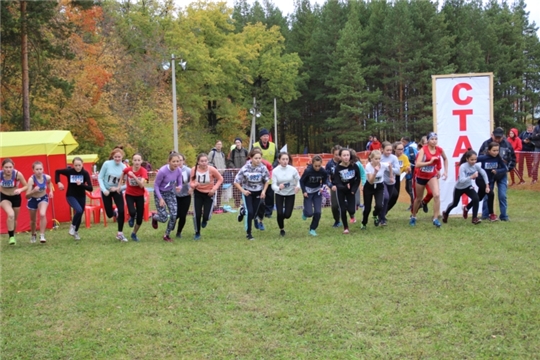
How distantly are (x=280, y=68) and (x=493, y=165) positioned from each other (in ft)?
145

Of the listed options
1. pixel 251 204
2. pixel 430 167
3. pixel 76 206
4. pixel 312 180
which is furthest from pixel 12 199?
pixel 430 167

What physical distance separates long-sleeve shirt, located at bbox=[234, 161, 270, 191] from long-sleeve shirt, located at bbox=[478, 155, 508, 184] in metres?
4.61

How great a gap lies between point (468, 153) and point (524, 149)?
32.1 ft

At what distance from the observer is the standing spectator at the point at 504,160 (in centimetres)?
1199

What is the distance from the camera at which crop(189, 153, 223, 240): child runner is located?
36.4 ft

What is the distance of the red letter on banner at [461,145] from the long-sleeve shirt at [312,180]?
11.7 feet

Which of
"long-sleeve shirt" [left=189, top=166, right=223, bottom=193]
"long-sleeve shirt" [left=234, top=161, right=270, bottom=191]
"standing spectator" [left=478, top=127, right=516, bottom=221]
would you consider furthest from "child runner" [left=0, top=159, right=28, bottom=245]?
"standing spectator" [left=478, top=127, right=516, bottom=221]

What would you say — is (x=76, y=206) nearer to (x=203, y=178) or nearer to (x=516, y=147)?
(x=203, y=178)

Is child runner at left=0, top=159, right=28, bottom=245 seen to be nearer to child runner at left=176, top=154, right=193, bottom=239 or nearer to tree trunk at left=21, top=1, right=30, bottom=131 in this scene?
child runner at left=176, top=154, right=193, bottom=239

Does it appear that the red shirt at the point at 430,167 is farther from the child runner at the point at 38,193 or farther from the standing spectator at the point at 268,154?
the child runner at the point at 38,193

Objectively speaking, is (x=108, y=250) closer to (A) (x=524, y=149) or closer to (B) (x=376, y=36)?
(A) (x=524, y=149)

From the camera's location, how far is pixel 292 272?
7883 millimetres

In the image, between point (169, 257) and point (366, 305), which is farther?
point (169, 257)

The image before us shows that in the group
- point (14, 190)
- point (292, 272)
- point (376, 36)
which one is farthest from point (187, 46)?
point (292, 272)
